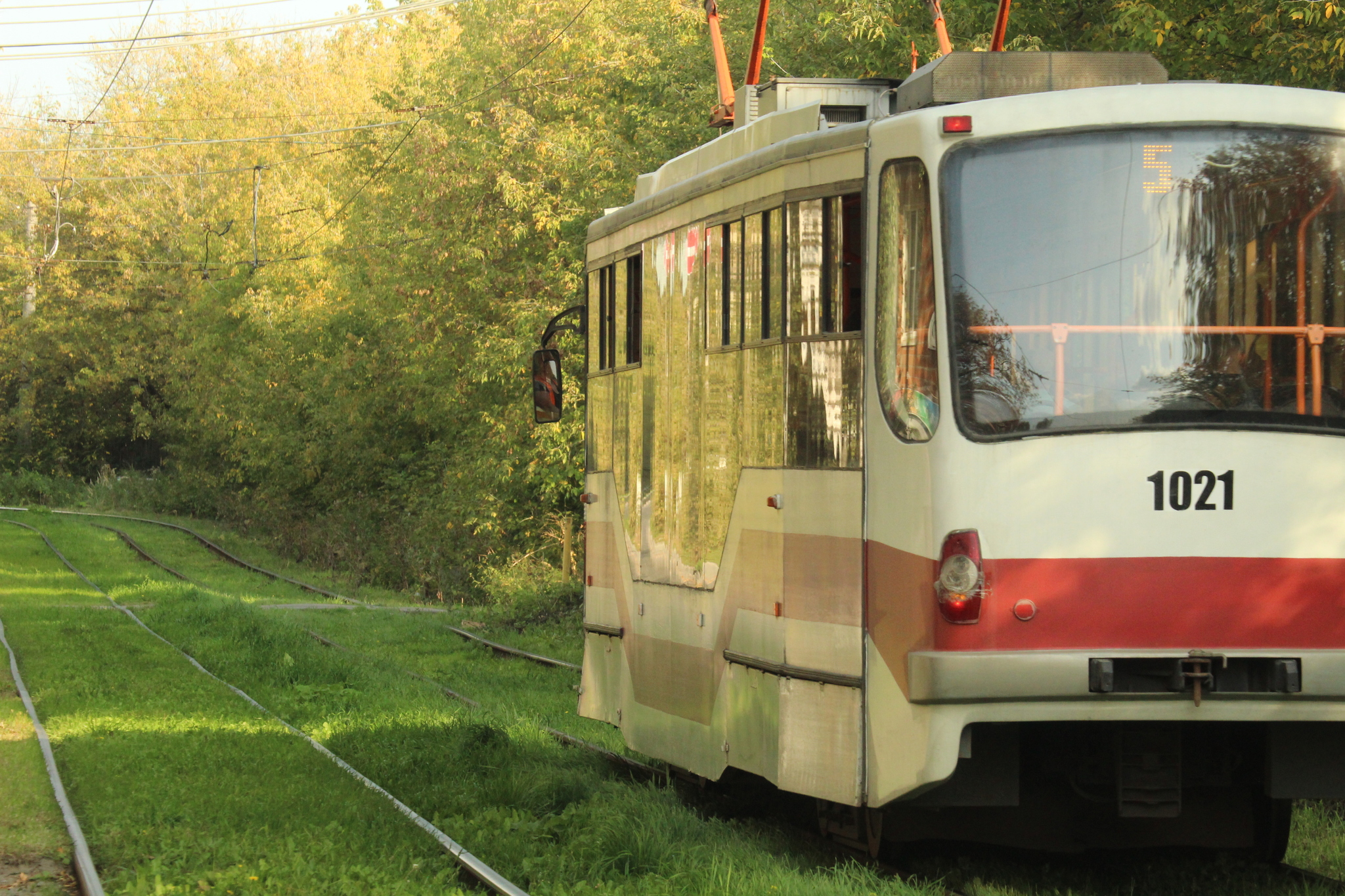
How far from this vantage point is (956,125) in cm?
628

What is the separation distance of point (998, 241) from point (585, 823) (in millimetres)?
3769

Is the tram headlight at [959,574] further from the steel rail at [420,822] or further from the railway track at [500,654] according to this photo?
the railway track at [500,654]

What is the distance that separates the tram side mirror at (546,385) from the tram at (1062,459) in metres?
3.24

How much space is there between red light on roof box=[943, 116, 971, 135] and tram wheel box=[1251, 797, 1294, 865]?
324cm

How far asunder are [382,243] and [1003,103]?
28.6 metres

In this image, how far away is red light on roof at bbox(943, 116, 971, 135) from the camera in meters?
6.28

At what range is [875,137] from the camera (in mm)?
6562

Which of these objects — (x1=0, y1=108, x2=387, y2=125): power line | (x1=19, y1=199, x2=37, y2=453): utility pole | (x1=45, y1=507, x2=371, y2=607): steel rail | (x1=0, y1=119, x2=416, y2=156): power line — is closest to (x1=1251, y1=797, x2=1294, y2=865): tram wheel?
(x1=45, y1=507, x2=371, y2=607): steel rail

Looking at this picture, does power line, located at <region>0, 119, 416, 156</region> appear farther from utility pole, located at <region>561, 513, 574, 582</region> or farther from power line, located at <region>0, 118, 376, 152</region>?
utility pole, located at <region>561, 513, 574, 582</region>

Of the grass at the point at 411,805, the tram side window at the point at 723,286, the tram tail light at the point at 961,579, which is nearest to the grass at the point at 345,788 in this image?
the grass at the point at 411,805

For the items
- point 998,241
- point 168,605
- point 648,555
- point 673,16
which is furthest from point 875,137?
point 673,16

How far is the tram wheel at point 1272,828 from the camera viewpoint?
7094 mm

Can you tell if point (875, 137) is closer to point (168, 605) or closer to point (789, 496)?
point (789, 496)

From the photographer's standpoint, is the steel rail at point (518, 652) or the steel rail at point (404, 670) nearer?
the steel rail at point (404, 670)
